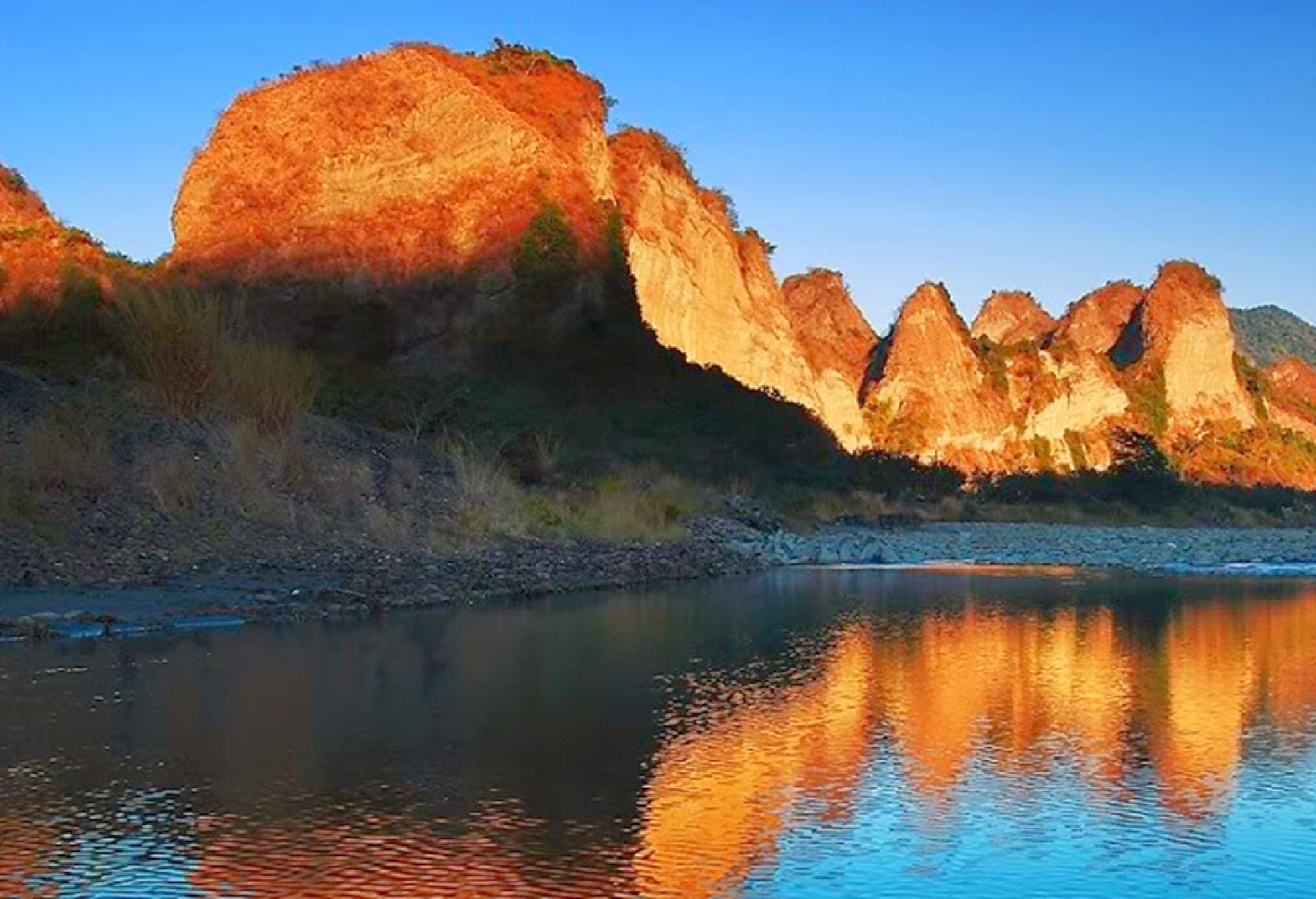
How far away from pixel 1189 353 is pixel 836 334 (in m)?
30.0

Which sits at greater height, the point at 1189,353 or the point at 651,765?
the point at 1189,353

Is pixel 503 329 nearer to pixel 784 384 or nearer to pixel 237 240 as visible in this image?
pixel 237 240

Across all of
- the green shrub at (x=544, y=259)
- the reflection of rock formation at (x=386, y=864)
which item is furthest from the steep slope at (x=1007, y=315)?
the reflection of rock formation at (x=386, y=864)

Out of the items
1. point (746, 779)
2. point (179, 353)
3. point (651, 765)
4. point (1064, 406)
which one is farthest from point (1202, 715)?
point (1064, 406)

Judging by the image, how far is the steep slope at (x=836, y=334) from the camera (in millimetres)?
81562

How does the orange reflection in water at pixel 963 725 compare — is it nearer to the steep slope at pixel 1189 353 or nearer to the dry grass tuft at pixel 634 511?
the dry grass tuft at pixel 634 511

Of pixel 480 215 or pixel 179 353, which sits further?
pixel 480 215

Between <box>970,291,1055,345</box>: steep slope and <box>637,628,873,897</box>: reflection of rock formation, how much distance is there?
121m

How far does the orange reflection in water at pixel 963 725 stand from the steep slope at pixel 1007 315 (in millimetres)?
115485

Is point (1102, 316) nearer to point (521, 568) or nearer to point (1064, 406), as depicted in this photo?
point (1064, 406)

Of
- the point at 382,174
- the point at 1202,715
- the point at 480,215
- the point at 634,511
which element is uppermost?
the point at 382,174

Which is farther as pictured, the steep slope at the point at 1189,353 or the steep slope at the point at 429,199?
the steep slope at the point at 1189,353

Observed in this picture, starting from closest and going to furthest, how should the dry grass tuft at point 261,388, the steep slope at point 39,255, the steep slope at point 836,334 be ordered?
the dry grass tuft at point 261,388, the steep slope at point 39,255, the steep slope at point 836,334

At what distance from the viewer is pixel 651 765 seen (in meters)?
9.36
